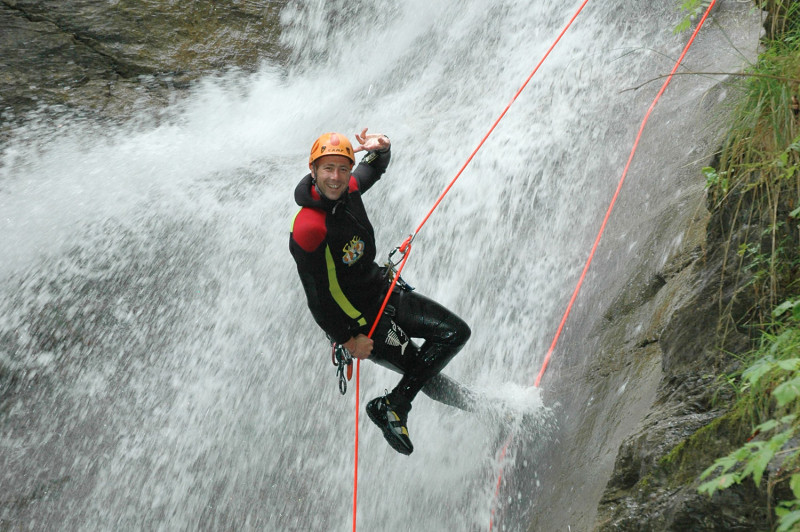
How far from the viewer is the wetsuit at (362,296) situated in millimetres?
3555

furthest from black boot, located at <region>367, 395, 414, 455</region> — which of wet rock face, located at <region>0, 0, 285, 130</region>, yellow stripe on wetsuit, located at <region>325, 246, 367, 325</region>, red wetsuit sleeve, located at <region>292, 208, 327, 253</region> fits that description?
wet rock face, located at <region>0, 0, 285, 130</region>

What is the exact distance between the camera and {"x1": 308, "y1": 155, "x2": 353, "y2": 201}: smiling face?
3.52 m

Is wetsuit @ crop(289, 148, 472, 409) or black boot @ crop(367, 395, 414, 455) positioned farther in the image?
black boot @ crop(367, 395, 414, 455)

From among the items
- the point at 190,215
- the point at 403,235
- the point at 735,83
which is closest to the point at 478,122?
the point at 403,235

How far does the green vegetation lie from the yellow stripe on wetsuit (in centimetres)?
184

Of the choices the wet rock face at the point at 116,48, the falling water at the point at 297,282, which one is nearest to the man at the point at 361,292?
the falling water at the point at 297,282

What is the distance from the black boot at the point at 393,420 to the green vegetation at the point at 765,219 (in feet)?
5.88

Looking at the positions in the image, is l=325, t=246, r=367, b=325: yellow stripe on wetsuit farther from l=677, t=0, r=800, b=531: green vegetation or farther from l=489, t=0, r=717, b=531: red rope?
l=677, t=0, r=800, b=531: green vegetation

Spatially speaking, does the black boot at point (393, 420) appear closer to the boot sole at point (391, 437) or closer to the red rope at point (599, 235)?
the boot sole at point (391, 437)

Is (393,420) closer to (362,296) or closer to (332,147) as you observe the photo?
(362,296)

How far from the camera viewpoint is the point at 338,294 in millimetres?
3715

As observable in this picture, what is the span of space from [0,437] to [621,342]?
5.60 m

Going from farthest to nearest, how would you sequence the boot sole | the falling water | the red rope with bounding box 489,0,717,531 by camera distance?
the falling water < the red rope with bounding box 489,0,717,531 < the boot sole

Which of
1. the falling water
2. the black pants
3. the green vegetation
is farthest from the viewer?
the falling water
